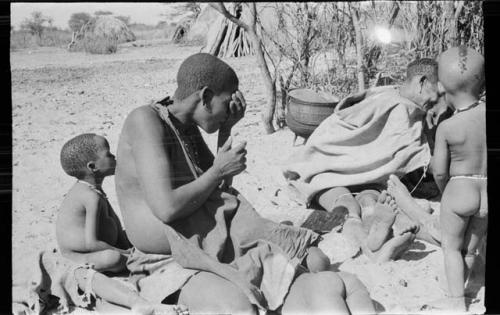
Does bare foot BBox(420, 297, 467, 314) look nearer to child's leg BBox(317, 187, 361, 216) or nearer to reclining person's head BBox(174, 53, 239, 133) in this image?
child's leg BBox(317, 187, 361, 216)

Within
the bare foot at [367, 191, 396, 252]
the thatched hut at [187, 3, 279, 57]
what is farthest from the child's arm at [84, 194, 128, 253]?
the thatched hut at [187, 3, 279, 57]

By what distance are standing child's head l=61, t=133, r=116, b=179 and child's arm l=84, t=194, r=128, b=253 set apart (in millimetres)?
118

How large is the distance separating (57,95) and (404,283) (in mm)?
1688

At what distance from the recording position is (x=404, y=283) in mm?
2953

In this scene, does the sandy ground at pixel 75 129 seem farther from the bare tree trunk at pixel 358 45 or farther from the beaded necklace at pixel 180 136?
the bare tree trunk at pixel 358 45

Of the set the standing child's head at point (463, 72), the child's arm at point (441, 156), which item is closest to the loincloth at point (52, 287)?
the child's arm at point (441, 156)

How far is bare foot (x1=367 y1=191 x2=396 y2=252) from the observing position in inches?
122

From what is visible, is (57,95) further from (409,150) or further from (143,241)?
(409,150)

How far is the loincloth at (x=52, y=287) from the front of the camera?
2.76 m

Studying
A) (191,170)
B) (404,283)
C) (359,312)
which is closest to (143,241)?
(191,170)

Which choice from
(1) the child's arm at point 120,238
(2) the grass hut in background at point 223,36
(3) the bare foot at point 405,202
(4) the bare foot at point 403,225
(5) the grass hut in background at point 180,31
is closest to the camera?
(1) the child's arm at point 120,238

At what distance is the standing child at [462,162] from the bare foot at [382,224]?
1.00ft

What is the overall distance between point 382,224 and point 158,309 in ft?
3.65

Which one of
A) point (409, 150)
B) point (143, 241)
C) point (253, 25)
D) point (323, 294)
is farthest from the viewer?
point (253, 25)
